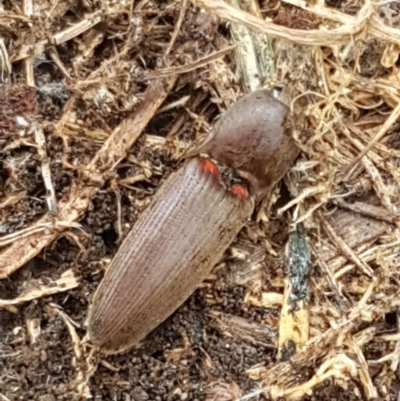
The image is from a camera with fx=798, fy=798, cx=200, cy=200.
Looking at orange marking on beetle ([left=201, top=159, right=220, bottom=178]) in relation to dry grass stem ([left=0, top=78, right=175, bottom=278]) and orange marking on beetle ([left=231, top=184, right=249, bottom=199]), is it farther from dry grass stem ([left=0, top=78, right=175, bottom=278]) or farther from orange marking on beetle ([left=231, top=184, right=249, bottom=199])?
dry grass stem ([left=0, top=78, right=175, bottom=278])

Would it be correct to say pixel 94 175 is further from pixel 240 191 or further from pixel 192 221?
pixel 240 191

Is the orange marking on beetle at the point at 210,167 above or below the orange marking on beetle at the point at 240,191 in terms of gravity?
above

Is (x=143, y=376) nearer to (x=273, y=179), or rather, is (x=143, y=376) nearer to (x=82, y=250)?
(x=82, y=250)

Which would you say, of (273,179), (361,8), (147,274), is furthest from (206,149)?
(361,8)

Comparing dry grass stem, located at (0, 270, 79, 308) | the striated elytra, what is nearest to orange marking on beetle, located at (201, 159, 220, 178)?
the striated elytra

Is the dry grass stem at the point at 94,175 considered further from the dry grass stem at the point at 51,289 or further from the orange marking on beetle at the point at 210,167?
the orange marking on beetle at the point at 210,167

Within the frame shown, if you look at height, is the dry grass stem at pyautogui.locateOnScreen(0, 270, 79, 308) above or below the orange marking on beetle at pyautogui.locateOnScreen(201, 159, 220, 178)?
below

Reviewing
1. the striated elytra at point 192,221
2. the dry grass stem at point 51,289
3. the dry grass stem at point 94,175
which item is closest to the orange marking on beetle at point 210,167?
the striated elytra at point 192,221
